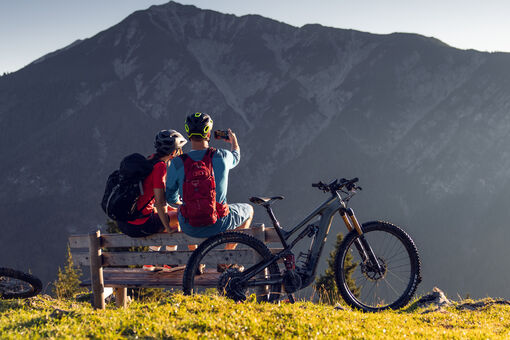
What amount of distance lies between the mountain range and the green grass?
130 m

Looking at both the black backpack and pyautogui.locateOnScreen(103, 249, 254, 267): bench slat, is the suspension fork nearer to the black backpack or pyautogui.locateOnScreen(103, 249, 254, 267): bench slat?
pyautogui.locateOnScreen(103, 249, 254, 267): bench slat

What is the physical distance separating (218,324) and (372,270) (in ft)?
9.31

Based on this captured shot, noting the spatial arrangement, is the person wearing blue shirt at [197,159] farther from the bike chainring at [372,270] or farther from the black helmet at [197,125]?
the bike chainring at [372,270]

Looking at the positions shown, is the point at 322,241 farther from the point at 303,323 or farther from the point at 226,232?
the point at 303,323

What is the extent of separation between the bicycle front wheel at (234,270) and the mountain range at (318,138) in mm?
129860

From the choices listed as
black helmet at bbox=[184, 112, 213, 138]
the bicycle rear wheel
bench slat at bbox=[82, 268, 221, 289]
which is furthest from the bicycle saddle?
the bicycle rear wheel

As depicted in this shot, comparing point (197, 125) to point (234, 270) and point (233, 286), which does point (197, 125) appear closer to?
point (234, 270)

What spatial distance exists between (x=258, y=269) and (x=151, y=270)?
213 cm

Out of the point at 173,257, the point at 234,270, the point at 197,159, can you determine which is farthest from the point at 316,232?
the point at 173,257

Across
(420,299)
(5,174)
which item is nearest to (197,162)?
(420,299)

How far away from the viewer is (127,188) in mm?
6082

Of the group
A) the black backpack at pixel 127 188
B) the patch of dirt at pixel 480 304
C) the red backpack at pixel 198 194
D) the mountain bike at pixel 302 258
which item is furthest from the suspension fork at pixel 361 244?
the black backpack at pixel 127 188

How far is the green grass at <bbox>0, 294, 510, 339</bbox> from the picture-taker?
4.02 metres

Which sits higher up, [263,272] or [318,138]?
[318,138]
